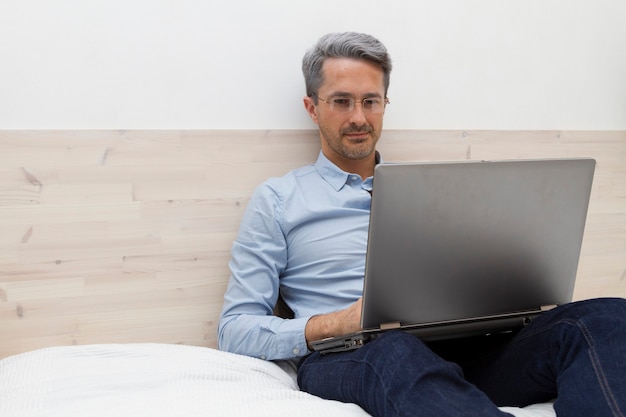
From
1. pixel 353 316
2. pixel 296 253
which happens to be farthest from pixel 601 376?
pixel 296 253

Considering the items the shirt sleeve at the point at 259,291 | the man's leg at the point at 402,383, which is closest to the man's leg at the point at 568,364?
the man's leg at the point at 402,383

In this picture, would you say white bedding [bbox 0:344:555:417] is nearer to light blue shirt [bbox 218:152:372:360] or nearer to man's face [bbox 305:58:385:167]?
light blue shirt [bbox 218:152:372:360]

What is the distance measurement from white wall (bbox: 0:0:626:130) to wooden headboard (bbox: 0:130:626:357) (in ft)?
0.18

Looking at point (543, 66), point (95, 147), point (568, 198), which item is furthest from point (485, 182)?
point (543, 66)

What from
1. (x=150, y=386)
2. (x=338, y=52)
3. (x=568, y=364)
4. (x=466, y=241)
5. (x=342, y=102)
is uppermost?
(x=338, y=52)

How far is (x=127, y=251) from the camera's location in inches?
60.0

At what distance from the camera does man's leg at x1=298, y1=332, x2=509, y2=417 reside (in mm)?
990

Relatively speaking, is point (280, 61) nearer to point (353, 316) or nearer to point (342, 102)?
point (342, 102)

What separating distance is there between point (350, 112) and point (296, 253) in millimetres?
369

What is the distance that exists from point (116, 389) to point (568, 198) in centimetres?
90

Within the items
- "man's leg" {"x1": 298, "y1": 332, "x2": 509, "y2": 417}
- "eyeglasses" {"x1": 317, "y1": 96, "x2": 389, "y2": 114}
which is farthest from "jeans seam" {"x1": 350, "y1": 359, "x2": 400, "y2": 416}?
"eyeglasses" {"x1": 317, "y1": 96, "x2": 389, "y2": 114}

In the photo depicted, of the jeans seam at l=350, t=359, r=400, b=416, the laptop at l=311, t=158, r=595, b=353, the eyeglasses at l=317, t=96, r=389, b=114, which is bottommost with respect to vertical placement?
the jeans seam at l=350, t=359, r=400, b=416

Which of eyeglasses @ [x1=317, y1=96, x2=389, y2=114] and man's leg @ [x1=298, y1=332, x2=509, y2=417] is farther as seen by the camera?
eyeglasses @ [x1=317, y1=96, x2=389, y2=114]

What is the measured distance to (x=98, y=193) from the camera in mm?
1485
